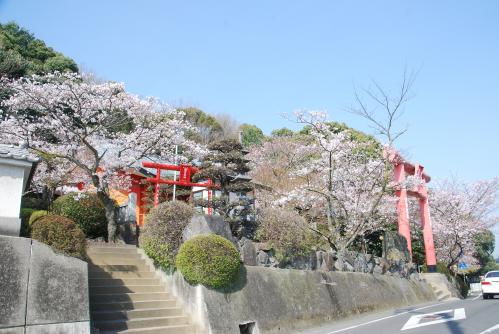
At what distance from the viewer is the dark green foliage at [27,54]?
77.0ft

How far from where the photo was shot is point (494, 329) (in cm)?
909

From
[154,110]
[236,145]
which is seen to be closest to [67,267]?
[236,145]

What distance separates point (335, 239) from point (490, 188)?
19193 mm

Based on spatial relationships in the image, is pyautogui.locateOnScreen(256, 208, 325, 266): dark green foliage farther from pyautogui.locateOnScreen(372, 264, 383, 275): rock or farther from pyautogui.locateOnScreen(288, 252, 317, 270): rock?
pyautogui.locateOnScreen(372, 264, 383, 275): rock

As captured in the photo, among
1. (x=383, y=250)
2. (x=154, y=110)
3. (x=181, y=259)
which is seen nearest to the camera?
(x=181, y=259)

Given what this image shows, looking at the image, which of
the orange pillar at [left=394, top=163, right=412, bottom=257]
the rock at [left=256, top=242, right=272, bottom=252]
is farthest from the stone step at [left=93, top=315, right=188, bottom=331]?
the orange pillar at [left=394, top=163, right=412, bottom=257]

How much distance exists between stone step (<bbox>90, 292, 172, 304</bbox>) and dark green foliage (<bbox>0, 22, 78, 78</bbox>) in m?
19.2

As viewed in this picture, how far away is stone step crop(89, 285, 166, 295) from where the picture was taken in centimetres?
960

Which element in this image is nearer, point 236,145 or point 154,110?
point 236,145

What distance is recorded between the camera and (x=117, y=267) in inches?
441

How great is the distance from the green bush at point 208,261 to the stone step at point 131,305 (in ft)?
2.91

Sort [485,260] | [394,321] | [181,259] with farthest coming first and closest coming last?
[485,260] < [394,321] < [181,259]

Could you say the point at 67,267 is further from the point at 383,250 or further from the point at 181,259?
the point at 383,250

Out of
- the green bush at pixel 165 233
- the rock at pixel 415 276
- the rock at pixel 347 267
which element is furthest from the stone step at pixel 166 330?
the rock at pixel 415 276
